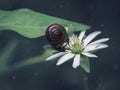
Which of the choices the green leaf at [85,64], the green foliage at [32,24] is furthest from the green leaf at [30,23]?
the green leaf at [85,64]

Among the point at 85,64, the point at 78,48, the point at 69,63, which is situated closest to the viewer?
the point at 85,64

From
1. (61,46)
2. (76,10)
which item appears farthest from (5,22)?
(76,10)

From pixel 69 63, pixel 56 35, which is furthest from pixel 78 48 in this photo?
pixel 69 63

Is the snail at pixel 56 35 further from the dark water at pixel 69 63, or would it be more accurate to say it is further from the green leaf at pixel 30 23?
the dark water at pixel 69 63

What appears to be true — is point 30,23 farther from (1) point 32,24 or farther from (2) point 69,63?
(2) point 69,63

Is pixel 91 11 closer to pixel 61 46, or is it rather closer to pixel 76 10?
pixel 76 10

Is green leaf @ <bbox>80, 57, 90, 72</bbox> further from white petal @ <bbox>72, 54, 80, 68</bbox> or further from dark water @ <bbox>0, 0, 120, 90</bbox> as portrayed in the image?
dark water @ <bbox>0, 0, 120, 90</bbox>
